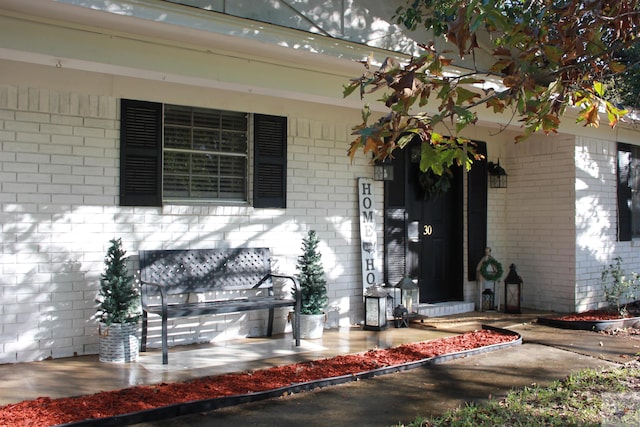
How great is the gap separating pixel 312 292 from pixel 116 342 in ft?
7.28

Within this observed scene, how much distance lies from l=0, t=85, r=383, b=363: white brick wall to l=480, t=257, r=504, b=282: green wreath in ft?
12.4

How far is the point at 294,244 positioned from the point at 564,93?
3.76 metres

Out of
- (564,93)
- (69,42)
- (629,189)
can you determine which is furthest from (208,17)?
(629,189)

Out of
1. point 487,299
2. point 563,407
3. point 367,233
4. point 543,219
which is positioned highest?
point 543,219

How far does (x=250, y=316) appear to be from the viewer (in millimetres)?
6996

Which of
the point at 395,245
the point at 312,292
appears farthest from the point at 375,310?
the point at 395,245

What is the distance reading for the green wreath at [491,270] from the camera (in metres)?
8.83

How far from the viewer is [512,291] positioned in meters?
8.94

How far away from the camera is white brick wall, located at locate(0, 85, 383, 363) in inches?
220

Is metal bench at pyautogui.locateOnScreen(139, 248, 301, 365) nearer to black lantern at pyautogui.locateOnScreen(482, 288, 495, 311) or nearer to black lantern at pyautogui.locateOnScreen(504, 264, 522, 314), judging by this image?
black lantern at pyautogui.locateOnScreen(482, 288, 495, 311)

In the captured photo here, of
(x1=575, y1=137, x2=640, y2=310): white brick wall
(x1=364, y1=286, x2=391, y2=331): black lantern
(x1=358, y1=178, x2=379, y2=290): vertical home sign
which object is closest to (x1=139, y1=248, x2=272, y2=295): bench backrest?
(x1=364, y1=286, x2=391, y2=331): black lantern

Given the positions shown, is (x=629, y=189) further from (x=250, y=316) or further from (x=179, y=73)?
(x=179, y=73)

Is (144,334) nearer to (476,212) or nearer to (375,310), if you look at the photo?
(375,310)

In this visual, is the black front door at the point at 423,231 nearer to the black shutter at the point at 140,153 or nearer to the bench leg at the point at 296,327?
the bench leg at the point at 296,327
